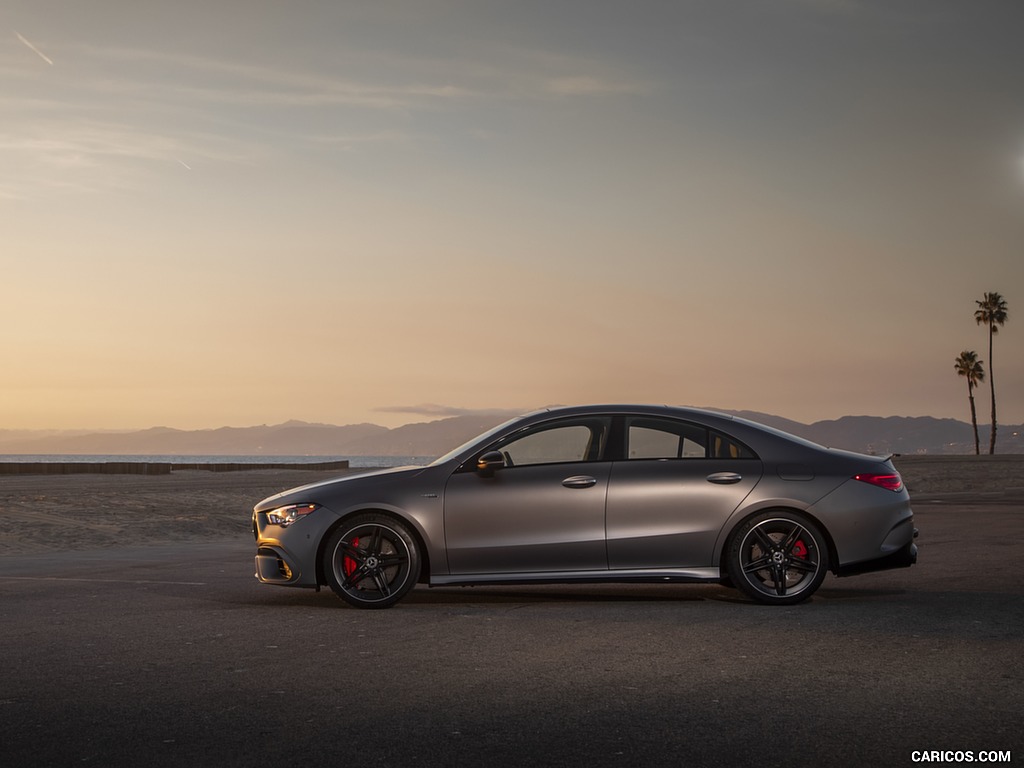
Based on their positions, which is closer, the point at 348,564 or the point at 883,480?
the point at 348,564

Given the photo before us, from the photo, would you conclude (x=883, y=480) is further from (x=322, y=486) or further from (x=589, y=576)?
(x=322, y=486)

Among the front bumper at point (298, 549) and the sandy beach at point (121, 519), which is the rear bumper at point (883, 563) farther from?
the sandy beach at point (121, 519)

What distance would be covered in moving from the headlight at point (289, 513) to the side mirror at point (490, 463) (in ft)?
4.58

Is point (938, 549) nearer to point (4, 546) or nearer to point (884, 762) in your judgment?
point (884, 762)

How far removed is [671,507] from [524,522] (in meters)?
1.21

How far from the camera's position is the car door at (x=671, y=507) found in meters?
9.52

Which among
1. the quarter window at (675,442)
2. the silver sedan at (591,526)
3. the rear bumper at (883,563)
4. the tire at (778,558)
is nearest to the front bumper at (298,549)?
the silver sedan at (591,526)

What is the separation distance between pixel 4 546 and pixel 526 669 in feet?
46.4

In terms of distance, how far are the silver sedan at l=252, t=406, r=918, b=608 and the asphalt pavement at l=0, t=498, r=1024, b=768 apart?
1.00ft

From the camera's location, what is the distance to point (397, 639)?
7.98 metres

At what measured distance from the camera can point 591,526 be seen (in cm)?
951

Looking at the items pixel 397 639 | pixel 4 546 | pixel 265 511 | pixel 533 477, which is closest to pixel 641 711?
pixel 397 639

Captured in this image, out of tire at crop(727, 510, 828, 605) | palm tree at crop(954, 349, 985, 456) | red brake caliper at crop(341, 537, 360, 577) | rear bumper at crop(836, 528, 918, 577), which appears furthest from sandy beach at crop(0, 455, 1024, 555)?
palm tree at crop(954, 349, 985, 456)

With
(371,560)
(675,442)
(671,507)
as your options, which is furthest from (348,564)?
(675,442)
